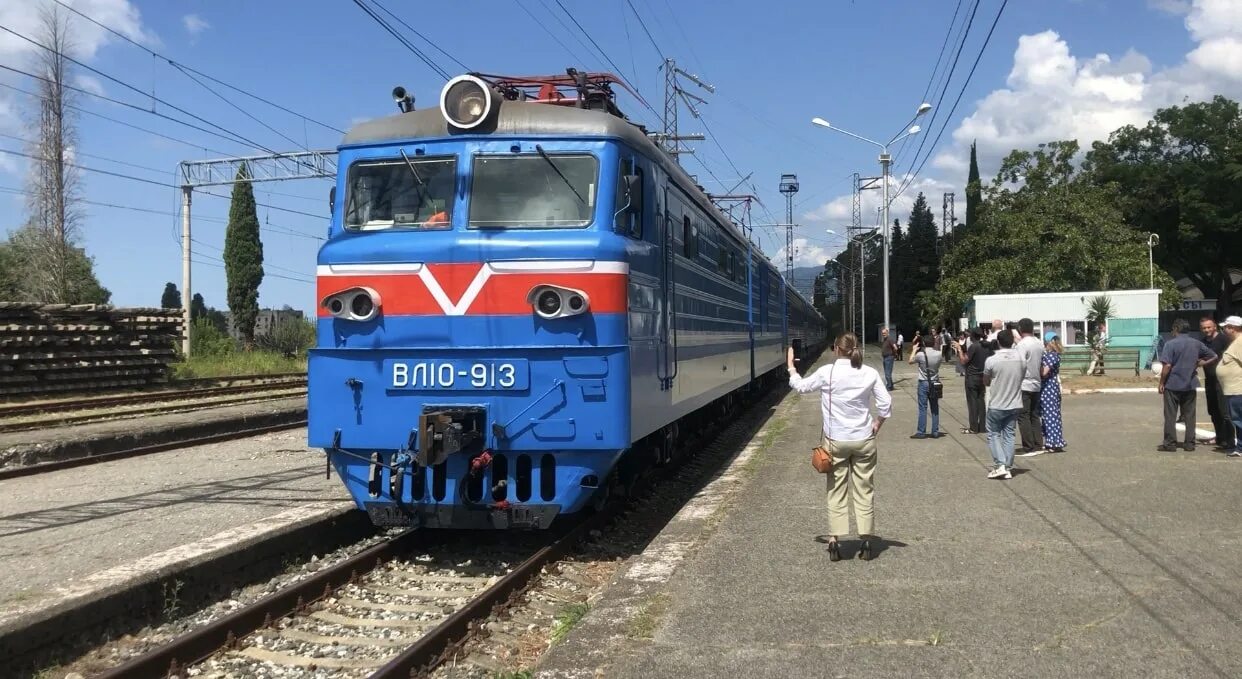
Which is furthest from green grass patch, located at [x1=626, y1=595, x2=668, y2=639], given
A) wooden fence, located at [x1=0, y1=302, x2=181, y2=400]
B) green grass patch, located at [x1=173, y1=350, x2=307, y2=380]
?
green grass patch, located at [x1=173, y1=350, x2=307, y2=380]

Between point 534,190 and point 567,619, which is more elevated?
point 534,190

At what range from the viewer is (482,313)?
682cm

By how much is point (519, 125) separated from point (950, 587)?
4340 mm

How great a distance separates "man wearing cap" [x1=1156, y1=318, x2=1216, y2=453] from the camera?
11.4 meters

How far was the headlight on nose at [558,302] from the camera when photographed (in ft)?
22.0

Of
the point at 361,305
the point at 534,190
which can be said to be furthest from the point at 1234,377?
the point at 361,305

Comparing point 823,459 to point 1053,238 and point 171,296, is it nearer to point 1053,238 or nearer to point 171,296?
point 1053,238

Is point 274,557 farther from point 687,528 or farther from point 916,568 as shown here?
point 916,568

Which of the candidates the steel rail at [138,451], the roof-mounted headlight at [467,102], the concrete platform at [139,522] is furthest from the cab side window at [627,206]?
the steel rail at [138,451]

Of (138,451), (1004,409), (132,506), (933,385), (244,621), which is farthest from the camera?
(138,451)

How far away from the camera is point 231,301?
5041 cm

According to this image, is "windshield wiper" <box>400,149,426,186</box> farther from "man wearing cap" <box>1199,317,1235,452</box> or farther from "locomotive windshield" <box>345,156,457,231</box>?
"man wearing cap" <box>1199,317,1235,452</box>

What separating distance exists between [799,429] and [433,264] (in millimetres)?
9677

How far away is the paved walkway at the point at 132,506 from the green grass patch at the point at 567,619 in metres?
2.62
